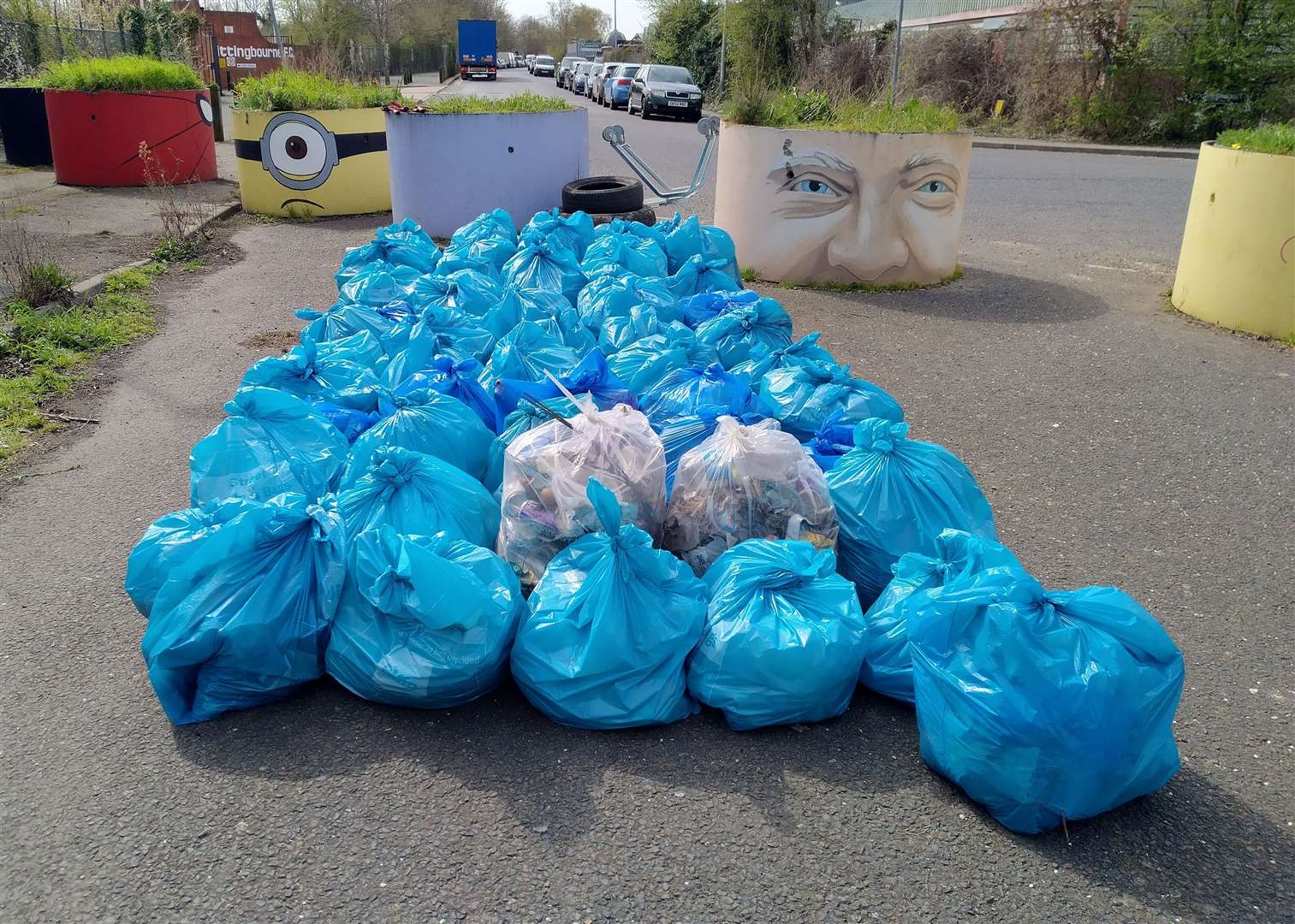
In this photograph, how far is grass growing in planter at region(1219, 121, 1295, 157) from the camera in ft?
22.6

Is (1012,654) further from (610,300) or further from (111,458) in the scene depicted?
(111,458)

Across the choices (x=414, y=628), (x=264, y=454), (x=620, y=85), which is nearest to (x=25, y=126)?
(x=264, y=454)

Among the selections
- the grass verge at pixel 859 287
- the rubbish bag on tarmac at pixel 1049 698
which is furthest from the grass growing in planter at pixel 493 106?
the rubbish bag on tarmac at pixel 1049 698

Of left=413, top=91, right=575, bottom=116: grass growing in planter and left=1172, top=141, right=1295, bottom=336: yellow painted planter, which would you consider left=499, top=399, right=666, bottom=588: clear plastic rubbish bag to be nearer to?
left=1172, top=141, right=1295, bottom=336: yellow painted planter

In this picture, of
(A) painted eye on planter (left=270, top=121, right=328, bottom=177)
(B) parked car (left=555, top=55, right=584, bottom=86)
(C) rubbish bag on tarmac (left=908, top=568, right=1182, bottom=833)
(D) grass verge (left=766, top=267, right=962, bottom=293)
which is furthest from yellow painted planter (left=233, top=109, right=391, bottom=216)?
(B) parked car (left=555, top=55, right=584, bottom=86)

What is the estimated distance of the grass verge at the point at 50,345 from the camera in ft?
16.6

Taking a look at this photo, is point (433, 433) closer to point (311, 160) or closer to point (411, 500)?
point (411, 500)

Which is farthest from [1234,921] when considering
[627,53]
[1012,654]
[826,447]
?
[627,53]

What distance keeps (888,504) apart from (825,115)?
6.13 m

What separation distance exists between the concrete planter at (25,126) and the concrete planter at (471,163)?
784 cm

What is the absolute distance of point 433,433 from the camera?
12.2 feet

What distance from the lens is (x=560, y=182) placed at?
32.1ft

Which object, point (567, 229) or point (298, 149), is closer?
point (567, 229)

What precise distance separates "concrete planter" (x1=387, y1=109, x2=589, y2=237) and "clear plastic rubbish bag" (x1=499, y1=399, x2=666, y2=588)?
6596 mm
